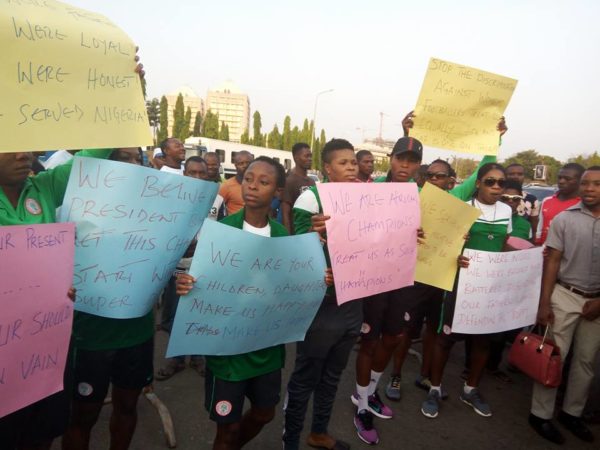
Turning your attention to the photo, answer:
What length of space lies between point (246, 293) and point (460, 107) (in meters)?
2.27

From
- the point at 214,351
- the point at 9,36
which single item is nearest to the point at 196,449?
the point at 214,351

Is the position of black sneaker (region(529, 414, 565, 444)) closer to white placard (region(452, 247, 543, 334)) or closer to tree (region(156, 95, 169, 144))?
white placard (region(452, 247, 543, 334))

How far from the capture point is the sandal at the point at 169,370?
12.0 feet

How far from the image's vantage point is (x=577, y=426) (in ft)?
10.6

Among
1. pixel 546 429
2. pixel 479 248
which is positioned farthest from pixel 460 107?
pixel 546 429

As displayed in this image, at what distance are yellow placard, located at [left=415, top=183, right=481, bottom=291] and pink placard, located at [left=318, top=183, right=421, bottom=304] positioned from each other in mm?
218

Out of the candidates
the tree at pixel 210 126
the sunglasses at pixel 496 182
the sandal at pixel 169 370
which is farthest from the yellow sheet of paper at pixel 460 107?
the tree at pixel 210 126

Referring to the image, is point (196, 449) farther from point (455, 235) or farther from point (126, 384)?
point (455, 235)

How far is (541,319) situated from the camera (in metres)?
3.22

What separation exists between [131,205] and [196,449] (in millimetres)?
1931

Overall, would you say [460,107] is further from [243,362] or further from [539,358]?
[243,362]

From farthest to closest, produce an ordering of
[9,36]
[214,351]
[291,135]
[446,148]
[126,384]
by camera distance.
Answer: [291,135] < [446,148] < [126,384] < [214,351] < [9,36]

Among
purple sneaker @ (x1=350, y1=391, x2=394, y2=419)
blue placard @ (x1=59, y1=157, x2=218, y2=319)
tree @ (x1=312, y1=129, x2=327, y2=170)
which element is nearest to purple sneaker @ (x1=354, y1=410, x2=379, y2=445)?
purple sneaker @ (x1=350, y1=391, x2=394, y2=419)

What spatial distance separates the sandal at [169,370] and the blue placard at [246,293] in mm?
2055
